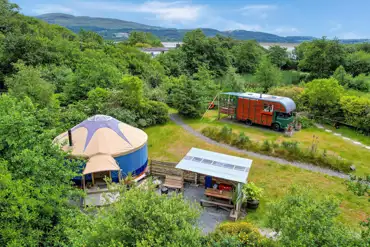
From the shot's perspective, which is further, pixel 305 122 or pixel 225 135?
pixel 305 122

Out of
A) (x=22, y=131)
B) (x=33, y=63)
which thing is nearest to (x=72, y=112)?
(x=22, y=131)

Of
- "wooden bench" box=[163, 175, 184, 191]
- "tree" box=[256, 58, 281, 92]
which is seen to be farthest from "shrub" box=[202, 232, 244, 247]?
"tree" box=[256, 58, 281, 92]

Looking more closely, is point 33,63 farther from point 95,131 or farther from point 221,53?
point 221,53

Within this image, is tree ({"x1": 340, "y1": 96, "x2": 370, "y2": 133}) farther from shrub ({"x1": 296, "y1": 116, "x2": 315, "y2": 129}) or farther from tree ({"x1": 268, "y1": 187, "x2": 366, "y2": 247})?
tree ({"x1": 268, "y1": 187, "x2": 366, "y2": 247})

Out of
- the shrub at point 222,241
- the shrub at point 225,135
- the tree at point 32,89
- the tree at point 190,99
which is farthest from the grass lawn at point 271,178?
the tree at point 32,89

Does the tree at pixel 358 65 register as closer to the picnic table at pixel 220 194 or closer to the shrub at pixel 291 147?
the shrub at pixel 291 147

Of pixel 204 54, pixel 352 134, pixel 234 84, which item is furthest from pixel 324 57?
pixel 352 134

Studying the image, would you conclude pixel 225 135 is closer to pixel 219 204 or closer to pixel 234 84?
pixel 219 204
